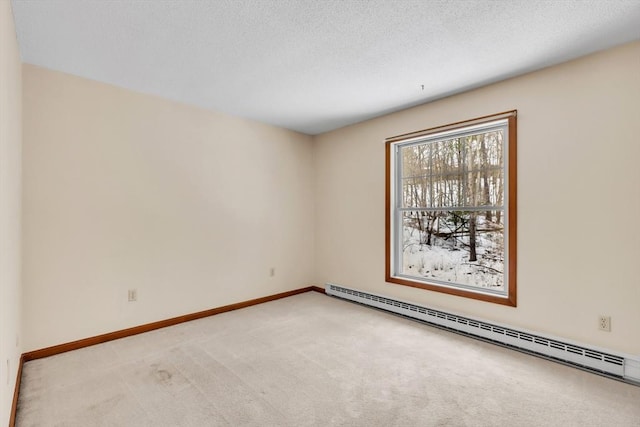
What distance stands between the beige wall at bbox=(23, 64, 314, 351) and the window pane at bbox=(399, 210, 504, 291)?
70.7 inches

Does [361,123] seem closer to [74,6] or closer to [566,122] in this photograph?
[566,122]

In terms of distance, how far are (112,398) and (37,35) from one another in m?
2.51

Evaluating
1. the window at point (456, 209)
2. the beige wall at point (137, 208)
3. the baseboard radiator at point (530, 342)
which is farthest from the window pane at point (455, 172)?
the beige wall at point (137, 208)

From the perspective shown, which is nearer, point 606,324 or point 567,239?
point 606,324

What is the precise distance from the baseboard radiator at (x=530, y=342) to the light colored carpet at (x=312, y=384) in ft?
0.39

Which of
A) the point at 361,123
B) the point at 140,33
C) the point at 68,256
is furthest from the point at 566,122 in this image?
the point at 68,256

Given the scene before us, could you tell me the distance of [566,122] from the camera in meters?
2.58

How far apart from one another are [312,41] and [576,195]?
2382 millimetres

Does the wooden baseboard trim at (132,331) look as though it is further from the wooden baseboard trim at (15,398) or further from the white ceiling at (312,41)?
the white ceiling at (312,41)

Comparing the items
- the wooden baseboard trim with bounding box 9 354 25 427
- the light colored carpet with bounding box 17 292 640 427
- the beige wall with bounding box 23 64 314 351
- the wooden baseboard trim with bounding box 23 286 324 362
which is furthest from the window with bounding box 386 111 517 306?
the wooden baseboard trim with bounding box 9 354 25 427

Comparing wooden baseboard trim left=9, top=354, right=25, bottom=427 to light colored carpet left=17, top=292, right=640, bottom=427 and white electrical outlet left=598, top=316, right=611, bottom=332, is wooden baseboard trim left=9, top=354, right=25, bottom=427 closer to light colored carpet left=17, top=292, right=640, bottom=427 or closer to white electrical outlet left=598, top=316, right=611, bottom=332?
light colored carpet left=17, top=292, right=640, bottom=427

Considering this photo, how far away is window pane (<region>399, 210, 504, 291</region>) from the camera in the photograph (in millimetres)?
3168

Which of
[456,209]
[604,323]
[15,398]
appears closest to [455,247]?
[456,209]

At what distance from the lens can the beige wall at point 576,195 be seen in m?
2.31
